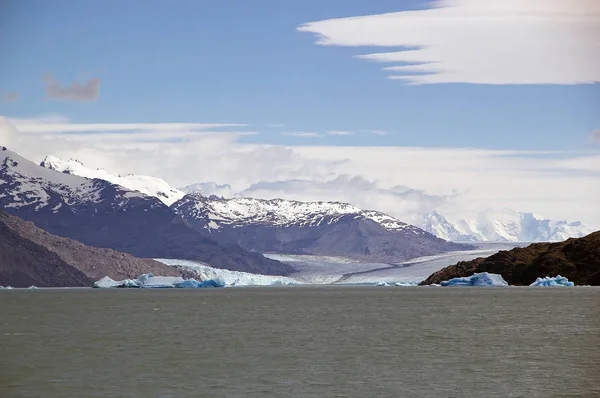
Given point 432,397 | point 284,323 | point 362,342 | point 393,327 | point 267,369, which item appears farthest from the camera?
point 284,323

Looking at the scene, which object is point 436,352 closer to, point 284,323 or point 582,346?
point 582,346

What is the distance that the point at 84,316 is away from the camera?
125 metres

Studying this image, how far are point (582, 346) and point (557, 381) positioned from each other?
2144cm

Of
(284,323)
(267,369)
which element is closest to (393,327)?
(284,323)

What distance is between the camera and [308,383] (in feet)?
180

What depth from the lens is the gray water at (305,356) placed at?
53.1 meters

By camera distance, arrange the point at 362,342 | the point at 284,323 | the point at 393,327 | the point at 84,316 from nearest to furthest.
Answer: the point at 362,342
the point at 393,327
the point at 284,323
the point at 84,316

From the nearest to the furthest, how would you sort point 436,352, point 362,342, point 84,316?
point 436,352 → point 362,342 → point 84,316

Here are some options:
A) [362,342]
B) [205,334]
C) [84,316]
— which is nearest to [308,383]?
[362,342]

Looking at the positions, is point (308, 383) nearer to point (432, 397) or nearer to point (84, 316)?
point (432, 397)

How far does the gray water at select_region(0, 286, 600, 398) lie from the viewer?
174 feet

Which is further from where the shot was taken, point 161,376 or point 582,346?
point 582,346

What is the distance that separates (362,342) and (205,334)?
54.8 feet

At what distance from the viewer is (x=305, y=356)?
226 ft
